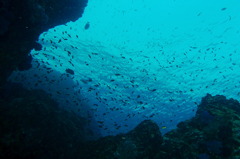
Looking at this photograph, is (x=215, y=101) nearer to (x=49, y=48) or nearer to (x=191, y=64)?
(x=191, y=64)

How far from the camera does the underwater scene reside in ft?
36.6

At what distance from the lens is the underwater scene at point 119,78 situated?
1114 cm

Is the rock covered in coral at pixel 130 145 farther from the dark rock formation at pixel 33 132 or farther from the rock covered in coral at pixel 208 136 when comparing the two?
the dark rock formation at pixel 33 132

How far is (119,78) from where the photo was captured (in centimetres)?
3127

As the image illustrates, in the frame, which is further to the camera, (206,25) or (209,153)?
(206,25)

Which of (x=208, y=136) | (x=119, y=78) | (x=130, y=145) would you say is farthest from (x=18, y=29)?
(x=119, y=78)

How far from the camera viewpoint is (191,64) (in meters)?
26.4

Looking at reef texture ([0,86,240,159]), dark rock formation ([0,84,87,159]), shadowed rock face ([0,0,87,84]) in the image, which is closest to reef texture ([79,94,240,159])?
reef texture ([0,86,240,159])

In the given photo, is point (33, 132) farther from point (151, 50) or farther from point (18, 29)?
point (151, 50)

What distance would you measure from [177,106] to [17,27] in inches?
1215

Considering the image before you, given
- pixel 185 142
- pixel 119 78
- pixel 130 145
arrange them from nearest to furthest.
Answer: pixel 130 145 → pixel 185 142 → pixel 119 78

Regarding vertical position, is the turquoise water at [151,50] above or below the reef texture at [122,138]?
above

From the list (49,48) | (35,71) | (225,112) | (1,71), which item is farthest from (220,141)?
(35,71)

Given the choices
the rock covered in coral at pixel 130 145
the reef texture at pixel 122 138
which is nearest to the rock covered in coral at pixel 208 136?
the reef texture at pixel 122 138
